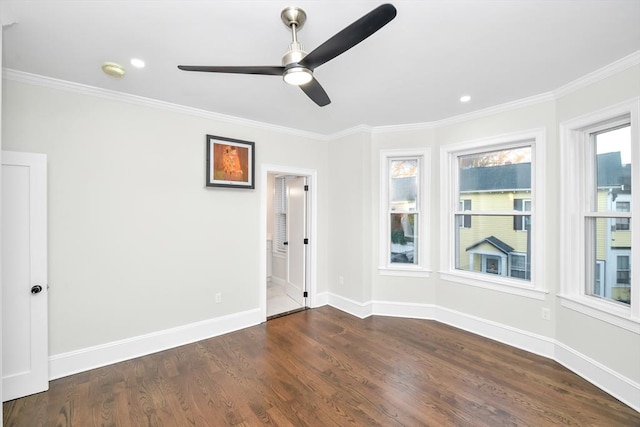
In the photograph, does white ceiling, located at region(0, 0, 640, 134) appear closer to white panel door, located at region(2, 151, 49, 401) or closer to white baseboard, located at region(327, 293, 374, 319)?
white panel door, located at region(2, 151, 49, 401)

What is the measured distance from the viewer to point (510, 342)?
319 cm

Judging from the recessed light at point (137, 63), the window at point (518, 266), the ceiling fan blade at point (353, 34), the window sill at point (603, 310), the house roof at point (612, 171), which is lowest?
the window sill at point (603, 310)

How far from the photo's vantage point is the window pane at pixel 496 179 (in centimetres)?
324

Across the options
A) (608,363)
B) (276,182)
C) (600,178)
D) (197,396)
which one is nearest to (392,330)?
(608,363)

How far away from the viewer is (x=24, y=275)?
7.76ft

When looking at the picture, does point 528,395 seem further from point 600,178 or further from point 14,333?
point 14,333

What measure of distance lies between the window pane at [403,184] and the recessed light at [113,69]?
3259 millimetres

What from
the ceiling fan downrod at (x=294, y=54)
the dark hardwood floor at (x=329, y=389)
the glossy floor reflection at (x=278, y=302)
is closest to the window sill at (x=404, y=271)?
the dark hardwood floor at (x=329, y=389)

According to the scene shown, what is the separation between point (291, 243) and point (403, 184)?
2077 mm

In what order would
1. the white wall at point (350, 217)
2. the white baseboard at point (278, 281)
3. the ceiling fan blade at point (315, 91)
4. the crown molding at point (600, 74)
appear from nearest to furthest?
the ceiling fan blade at point (315, 91) → the crown molding at point (600, 74) → the white wall at point (350, 217) → the white baseboard at point (278, 281)

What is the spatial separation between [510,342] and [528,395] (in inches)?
Answer: 37.3

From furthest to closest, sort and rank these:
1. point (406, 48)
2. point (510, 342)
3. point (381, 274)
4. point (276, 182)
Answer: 1. point (276, 182)
2. point (381, 274)
3. point (510, 342)
4. point (406, 48)

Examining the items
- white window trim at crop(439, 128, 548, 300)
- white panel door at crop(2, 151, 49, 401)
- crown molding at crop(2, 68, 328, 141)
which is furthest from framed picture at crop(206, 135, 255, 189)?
white window trim at crop(439, 128, 548, 300)

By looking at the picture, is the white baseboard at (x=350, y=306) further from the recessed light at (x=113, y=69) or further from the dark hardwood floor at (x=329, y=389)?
the recessed light at (x=113, y=69)
